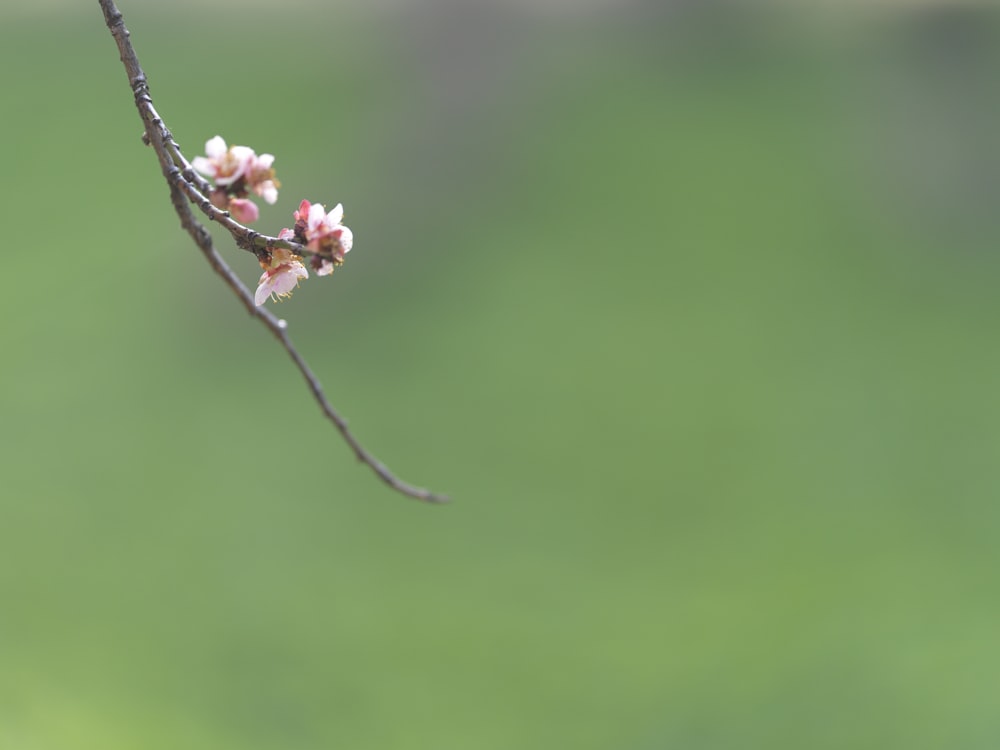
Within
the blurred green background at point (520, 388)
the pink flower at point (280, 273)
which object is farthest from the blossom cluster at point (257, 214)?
the blurred green background at point (520, 388)

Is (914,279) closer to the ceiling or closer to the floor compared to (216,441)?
closer to the ceiling

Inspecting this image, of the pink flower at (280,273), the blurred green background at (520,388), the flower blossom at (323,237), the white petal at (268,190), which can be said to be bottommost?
the blurred green background at (520,388)

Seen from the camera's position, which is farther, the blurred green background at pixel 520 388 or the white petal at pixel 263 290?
the blurred green background at pixel 520 388

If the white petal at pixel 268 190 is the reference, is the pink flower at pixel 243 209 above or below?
below

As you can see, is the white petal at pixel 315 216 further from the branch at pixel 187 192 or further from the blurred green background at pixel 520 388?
the blurred green background at pixel 520 388

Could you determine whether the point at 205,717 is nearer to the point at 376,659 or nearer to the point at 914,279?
the point at 376,659

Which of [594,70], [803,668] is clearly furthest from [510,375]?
[594,70]
